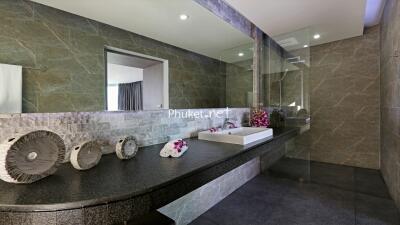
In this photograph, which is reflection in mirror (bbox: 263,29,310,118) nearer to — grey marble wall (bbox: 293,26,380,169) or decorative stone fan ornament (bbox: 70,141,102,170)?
grey marble wall (bbox: 293,26,380,169)

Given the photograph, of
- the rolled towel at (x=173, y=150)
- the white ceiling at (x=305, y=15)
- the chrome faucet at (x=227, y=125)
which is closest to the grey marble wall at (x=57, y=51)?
the rolled towel at (x=173, y=150)

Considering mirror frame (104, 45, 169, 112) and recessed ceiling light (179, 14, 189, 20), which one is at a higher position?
recessed ceiling light (179, 14, 189, 20)

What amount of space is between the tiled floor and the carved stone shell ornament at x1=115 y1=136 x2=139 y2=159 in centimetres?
114

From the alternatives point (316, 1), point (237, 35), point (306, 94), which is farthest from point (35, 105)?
point (306, 94)

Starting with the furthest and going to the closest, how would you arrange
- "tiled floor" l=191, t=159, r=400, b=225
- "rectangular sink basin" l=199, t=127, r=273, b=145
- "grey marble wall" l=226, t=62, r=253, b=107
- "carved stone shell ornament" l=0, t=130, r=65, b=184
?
"grey marble wall" l=226, t=62, r=253, b=107
"tiled floor" l=191, t=159, r=400, b=225
"rectangular sink basin" l=199, t=127, r=273, b=145
"carved stone shell ornament" l=0, t=130, r=65, b=184

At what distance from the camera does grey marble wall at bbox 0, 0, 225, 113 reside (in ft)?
2.96

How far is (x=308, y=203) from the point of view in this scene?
217 centimetres

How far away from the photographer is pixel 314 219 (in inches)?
73.7

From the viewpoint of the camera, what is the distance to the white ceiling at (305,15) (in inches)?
84.9

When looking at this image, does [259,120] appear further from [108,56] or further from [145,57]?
[108,56]

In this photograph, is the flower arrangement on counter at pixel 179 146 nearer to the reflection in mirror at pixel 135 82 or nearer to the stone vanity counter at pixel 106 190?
the stone vanity counter at pixel 106 190

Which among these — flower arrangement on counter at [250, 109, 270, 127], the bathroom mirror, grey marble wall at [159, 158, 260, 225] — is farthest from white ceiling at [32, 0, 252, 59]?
grey marble wall at [159, 158, 260, 225]

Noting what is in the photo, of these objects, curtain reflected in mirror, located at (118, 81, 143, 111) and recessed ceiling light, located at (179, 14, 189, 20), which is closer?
curtain reflected in mirror, located at (118, 81, 143, 111)

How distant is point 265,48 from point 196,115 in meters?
2.04
